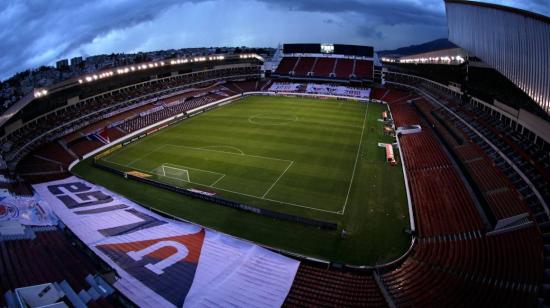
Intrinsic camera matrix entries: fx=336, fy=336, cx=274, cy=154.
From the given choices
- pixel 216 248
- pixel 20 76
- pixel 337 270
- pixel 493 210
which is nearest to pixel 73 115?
pixel 20 76

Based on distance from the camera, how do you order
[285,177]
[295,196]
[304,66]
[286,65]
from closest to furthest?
1. [295,196]
2. [285,177]
3. [304,66]
4. [286,65]

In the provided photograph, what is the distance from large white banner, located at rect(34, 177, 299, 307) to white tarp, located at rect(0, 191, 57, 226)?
1.20 meters

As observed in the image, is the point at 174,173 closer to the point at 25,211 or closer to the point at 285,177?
the point at 285,177

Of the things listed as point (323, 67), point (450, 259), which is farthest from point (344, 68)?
point (450, 259)

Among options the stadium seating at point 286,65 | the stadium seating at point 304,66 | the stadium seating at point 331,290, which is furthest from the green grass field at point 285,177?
the stadium seating at point 286,65

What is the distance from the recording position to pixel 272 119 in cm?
4609

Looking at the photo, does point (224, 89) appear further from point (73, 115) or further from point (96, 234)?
point (96, 234)

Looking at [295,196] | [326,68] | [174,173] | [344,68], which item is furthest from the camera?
[326,68]

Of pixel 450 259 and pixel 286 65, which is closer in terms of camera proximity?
pixel 450 259

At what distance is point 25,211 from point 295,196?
1601 cm

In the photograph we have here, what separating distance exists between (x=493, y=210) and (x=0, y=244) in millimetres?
23998

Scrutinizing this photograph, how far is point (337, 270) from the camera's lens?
15.7m

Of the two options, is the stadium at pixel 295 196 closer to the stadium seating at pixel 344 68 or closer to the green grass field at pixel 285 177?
the green grass field at pixel 285 177

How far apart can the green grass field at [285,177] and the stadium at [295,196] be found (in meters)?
0.16
